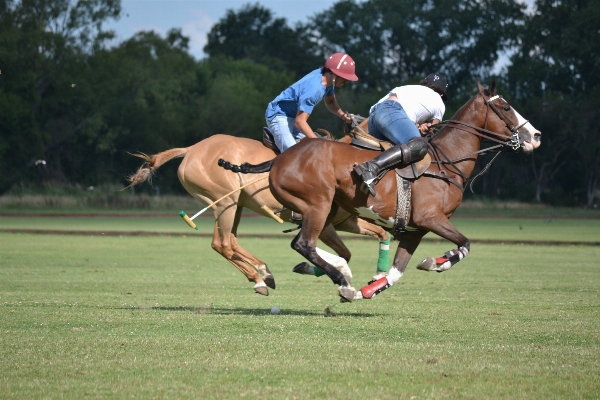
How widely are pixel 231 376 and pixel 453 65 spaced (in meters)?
81.1

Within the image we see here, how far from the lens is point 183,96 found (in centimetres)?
7538

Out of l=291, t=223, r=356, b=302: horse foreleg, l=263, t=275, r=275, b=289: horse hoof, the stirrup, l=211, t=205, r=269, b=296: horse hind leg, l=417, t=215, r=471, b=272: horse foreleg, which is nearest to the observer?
the stirrup

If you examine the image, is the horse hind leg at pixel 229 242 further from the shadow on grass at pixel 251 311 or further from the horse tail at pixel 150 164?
the horse tail at pixel 150 164

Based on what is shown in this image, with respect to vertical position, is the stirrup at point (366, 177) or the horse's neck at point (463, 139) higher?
the horse's neck at point (463, 139)

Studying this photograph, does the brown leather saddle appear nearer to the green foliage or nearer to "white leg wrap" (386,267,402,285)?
"white leg wrap" (386,267,402,285)

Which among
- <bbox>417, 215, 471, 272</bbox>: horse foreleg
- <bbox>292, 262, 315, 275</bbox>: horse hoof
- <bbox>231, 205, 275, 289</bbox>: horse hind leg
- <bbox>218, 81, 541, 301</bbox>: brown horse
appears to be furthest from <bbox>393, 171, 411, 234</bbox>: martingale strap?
<bbox>231, 205, 275, 289</bbox>: horse hind leg

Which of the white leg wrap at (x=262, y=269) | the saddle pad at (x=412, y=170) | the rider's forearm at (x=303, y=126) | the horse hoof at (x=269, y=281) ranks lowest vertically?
the horse hoof at (x=269, y=281)

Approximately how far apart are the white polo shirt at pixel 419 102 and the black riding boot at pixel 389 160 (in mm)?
824

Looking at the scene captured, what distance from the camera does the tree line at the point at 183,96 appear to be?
60781 millimetres

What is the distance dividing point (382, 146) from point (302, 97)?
1.37 meters

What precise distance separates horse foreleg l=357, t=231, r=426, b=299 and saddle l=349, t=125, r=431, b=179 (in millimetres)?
739

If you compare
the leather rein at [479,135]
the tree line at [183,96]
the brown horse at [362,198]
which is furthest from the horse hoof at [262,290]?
the tree line at [183,96]

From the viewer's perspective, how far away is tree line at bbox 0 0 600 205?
60.8 metres

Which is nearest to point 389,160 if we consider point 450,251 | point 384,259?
point 450,251
